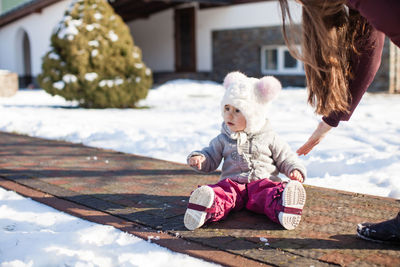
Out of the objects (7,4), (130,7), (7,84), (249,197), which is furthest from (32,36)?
(249,197)

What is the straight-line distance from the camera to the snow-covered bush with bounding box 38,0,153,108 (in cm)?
867

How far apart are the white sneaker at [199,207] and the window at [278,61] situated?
1120 cm

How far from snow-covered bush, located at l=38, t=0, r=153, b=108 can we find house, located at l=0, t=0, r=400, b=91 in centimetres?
544

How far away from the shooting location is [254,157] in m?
2.70

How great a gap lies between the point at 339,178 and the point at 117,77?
241 inches

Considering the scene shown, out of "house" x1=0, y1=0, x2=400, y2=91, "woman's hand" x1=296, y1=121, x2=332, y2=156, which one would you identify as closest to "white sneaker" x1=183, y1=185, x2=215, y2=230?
"woman's hand" x1=296, y1=121, x2=332, y2=156

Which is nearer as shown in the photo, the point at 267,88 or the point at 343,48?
the point at 343,48

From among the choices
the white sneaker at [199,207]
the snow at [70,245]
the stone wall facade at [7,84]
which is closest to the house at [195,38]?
the stone wall facade at [7,84]

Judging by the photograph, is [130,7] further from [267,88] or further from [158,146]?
[267,88]

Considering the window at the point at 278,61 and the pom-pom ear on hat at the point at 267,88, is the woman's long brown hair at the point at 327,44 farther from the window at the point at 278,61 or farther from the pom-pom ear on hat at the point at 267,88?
the window at the point at 278,61

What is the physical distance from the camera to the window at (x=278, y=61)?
1334 cm

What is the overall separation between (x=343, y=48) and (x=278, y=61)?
11.8 m

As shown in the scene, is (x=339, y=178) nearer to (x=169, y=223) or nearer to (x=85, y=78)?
(x=169, y=223)

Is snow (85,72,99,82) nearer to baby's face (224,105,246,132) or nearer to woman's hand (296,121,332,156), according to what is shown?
baby's face (224,105,246,132)
